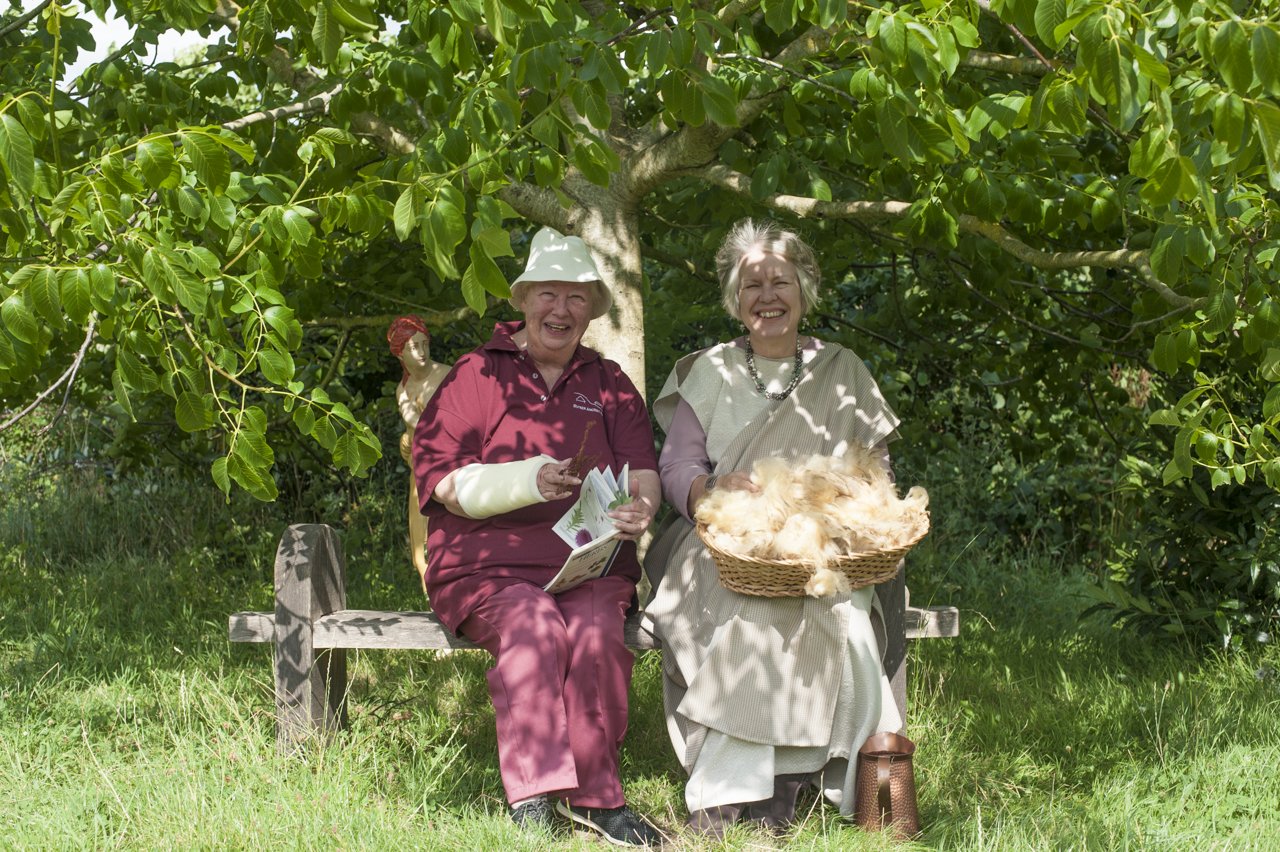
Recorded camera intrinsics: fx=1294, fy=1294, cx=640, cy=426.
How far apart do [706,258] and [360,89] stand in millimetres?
2723

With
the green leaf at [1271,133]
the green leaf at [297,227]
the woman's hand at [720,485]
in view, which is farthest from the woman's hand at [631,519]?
the green leaf at [1271,133]

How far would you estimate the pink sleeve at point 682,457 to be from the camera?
3.95 meters

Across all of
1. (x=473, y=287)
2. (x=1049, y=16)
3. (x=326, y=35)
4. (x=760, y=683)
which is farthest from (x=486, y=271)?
(x=760, y=683)

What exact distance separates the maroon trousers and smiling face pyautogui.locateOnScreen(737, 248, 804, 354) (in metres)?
0.99

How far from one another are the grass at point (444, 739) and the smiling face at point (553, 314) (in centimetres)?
126

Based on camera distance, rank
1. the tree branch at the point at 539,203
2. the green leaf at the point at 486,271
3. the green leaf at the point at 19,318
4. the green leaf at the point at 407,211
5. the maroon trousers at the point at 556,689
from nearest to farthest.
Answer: the green leaf at the point at 486,271, the green leaf at the point at 407,211, the green leaf at the point at 19,318, the maroon trousers at the point at 556,689, the tree branch at the point at 539,203

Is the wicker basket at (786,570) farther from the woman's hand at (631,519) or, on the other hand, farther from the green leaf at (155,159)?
Answer: the green leaf at (155,159)

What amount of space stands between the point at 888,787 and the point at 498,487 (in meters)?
1.35

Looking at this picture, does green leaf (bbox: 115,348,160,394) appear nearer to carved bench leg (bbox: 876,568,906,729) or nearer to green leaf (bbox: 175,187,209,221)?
green leaf (bbox: 175,187,209,221)

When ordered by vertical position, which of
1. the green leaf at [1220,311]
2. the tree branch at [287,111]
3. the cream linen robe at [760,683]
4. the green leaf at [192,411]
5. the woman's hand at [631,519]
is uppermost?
the tree branch at [287,111]

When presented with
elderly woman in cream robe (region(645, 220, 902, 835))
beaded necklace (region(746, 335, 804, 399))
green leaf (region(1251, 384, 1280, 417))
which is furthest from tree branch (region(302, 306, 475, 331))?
green leaf (region(1251, 384, 1280, 417))

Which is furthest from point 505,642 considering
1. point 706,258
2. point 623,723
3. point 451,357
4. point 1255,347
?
point 451,357

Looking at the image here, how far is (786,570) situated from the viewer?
3.47 m

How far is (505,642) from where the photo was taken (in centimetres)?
358
